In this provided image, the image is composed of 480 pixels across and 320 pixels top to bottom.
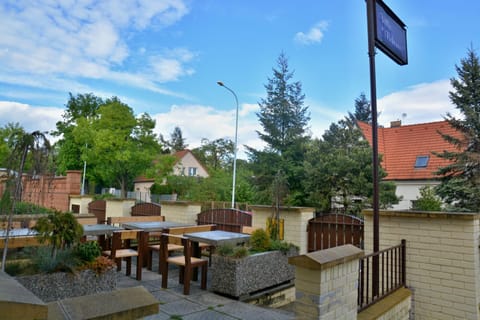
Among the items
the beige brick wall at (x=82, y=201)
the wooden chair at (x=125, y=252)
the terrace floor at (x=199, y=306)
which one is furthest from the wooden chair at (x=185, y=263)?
the beige brick wall at (x=82, y=201)

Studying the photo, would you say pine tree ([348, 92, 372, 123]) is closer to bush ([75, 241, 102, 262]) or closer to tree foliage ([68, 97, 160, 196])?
tree foliage ([68, 97, 160, 196])

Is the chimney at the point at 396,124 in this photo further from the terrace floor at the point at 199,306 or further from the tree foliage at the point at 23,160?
the tree foliage at the point at 23,160

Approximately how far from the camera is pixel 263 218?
23.9 feet

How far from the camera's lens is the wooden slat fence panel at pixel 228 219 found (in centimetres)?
798

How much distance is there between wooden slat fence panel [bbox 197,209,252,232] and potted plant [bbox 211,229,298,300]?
1.85 metres

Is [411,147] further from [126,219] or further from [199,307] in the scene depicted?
[199,307]

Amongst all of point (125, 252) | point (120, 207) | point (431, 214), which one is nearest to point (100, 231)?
point (125, 252)

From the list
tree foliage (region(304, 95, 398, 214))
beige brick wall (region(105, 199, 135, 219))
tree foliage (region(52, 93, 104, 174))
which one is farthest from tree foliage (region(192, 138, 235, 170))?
beige brick wall (region(105, 199, 135, 219))

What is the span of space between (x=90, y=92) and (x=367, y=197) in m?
31.1

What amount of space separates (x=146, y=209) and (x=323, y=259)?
874 cm

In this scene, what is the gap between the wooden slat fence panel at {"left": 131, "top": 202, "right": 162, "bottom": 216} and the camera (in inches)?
404

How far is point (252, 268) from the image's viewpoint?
17.5 feet

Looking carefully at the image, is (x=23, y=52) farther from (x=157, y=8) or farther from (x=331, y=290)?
(x=331, y=290)

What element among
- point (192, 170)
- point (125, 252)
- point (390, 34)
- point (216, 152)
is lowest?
point (125, 252)
